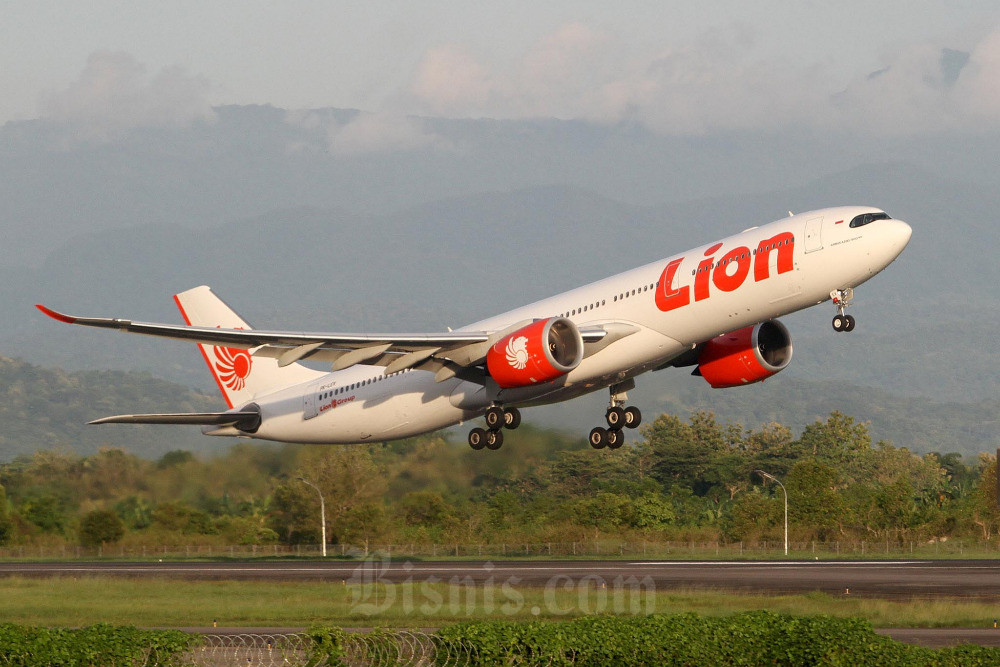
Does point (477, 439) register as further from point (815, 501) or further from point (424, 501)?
point (815, 501)

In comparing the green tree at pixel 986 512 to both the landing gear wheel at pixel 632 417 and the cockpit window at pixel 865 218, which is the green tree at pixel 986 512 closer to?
the landing gear wheel at pixel 632 417

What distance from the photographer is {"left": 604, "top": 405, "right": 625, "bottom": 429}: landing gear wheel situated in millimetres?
48938

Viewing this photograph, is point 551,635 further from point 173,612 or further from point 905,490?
point 905,490

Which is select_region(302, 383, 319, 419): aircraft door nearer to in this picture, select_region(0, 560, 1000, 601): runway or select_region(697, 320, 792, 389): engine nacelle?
select_region(0, 560, 1000, 601): runway

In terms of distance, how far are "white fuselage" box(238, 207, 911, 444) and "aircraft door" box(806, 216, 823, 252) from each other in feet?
0.10

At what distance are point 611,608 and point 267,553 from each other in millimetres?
41497

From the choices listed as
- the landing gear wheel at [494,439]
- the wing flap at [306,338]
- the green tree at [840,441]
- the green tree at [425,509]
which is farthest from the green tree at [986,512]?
the wing flap at [306,338]

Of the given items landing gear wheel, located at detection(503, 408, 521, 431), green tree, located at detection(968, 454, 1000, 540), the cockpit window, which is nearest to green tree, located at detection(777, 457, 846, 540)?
green tree, located at detection(968, 454, 1000, 540)

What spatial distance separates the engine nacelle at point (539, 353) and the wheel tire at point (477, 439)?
16.7 feet

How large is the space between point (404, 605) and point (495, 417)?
334 inches

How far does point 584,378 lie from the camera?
1741 inches

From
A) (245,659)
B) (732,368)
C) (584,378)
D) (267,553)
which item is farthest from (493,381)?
(267,553)

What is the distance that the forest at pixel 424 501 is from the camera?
63.1 m

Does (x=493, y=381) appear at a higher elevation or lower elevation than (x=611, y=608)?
Answer: higher
